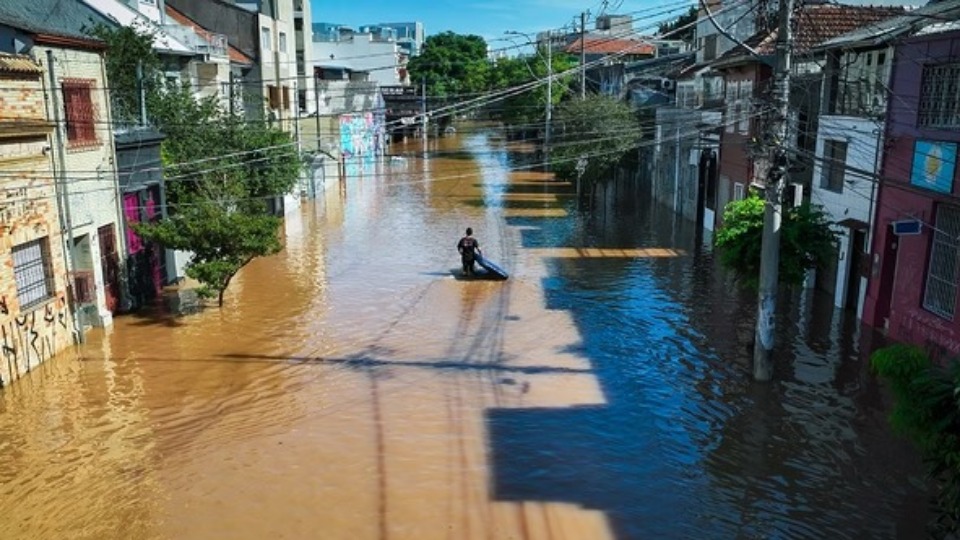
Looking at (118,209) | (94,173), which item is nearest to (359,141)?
(118,209)

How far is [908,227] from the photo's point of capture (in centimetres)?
1466

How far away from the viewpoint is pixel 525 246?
27.0m

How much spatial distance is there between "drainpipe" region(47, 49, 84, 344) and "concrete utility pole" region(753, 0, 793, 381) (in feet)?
44.4

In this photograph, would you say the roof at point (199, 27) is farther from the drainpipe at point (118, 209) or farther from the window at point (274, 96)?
the drainpipe at point (118, 209)

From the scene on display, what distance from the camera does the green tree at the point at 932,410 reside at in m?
6.85

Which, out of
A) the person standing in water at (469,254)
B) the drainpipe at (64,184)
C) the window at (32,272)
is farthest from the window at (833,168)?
the window at (32,272)

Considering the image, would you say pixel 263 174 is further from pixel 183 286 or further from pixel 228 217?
pixel 228 217

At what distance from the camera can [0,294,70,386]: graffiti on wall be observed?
46.2ft

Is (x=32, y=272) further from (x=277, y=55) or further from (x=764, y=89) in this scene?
(x=277, y=55)

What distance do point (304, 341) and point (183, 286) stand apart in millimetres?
6396

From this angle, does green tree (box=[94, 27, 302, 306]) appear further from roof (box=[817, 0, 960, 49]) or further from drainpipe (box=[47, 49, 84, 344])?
roof (box=[817, 0, 960, 49])

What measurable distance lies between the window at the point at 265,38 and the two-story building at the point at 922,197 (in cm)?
3144

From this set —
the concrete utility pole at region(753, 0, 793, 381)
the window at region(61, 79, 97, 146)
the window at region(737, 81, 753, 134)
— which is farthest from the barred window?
the window at region(61, 79, 97, 146)

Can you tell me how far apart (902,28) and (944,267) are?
A: 473 cm
